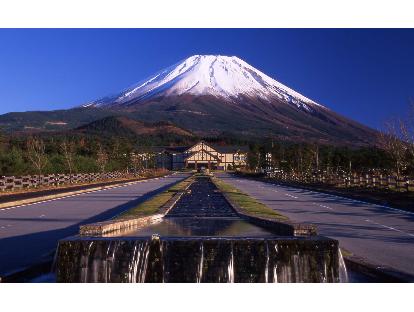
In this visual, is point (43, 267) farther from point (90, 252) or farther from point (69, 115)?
point (69, 115)

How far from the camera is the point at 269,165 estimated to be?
259 feet

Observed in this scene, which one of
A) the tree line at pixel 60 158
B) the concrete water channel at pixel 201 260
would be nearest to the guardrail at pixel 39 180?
the tree line at pixel 60 158

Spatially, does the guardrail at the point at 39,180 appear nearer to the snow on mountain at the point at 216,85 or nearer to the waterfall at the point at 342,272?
the waterfall at the point at 342,272

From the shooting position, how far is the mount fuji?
545ft

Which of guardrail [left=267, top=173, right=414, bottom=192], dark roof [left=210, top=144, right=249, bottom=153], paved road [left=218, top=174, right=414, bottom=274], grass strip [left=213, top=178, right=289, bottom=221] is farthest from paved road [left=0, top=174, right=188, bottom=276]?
dark roof [left=210, top=144, right=249, bottom=153]

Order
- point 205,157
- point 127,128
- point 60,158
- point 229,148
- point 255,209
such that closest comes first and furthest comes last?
point 255,209 < point 60,158 < point 205,157 < point 229,148 < point 127,128

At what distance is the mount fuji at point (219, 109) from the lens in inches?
6545

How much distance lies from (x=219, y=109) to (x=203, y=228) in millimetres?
170529

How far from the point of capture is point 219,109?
184 m

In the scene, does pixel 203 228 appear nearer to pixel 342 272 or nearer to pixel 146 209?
pixel 146 209

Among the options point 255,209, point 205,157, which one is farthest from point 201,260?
point 205,157

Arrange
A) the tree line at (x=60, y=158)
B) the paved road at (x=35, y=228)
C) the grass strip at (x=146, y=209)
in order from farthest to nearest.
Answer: the tree line at (x=60, y=158), the grass strip at (x=146, y=209), the paved road at (x=35, y=228)

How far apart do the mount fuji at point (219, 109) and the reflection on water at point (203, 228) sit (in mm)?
140016
